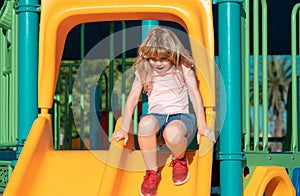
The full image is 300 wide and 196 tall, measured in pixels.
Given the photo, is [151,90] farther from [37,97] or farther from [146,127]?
[37,97]

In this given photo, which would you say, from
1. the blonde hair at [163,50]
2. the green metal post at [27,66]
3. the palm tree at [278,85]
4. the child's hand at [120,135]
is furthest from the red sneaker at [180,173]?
the palm tree at [278,85]

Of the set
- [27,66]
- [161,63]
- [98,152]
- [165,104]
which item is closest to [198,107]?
[165,104]

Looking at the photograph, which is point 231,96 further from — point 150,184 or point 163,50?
point 150,184

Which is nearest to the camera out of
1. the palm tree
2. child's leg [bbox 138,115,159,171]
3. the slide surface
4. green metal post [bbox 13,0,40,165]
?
the slide surface

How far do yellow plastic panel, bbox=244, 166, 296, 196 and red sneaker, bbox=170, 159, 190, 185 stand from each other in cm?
43

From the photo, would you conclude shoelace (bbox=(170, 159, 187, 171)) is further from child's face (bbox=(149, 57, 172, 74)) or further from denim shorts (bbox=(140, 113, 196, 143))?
child's face (bbox=(149, 57, 172, 74))

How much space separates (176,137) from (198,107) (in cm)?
24

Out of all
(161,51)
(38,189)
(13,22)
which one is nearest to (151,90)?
(161,51)

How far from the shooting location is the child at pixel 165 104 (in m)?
4.28

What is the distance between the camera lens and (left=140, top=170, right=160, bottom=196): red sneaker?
4.22 m

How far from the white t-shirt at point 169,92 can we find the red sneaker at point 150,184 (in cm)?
47

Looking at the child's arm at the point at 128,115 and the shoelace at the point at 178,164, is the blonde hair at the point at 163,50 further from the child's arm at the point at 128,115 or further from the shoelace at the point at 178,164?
the shoelace at the point at 178,164

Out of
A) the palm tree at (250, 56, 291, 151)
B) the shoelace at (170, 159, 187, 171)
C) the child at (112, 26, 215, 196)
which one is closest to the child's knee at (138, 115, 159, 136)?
the child at (112, 26, 215, 196)

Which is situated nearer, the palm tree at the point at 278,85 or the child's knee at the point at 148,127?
the child's knee at the point at 148,127
